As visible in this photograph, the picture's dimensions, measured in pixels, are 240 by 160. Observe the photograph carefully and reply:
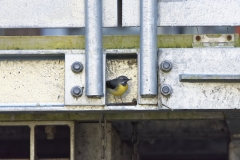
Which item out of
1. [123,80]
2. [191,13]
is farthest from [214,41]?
[123,80]

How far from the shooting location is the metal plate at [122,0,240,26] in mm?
3723

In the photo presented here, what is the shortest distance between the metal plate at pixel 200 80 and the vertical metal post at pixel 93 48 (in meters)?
0.39

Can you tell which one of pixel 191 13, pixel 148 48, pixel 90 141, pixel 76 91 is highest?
pixel 191 13

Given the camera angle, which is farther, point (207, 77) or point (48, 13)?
point (48, 13)

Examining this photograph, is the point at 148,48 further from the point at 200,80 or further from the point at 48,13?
the point at 48,13

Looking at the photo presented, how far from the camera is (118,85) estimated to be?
11.9 feet

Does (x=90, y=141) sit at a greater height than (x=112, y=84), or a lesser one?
lesser

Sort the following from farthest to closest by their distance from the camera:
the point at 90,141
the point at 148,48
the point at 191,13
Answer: the point at 90,141, the point at 191,13, the point at 148,48

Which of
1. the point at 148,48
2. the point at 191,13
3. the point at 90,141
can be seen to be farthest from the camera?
the point at 90,141

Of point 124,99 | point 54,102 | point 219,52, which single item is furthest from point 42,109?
point 219,52

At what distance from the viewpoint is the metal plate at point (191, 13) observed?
3.72 m

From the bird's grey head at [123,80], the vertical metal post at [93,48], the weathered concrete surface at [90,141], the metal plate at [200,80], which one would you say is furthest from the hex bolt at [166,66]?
the weathered concrete surface at [90,141]

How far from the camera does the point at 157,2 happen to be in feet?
12.2

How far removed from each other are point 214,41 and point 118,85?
2.35ft
